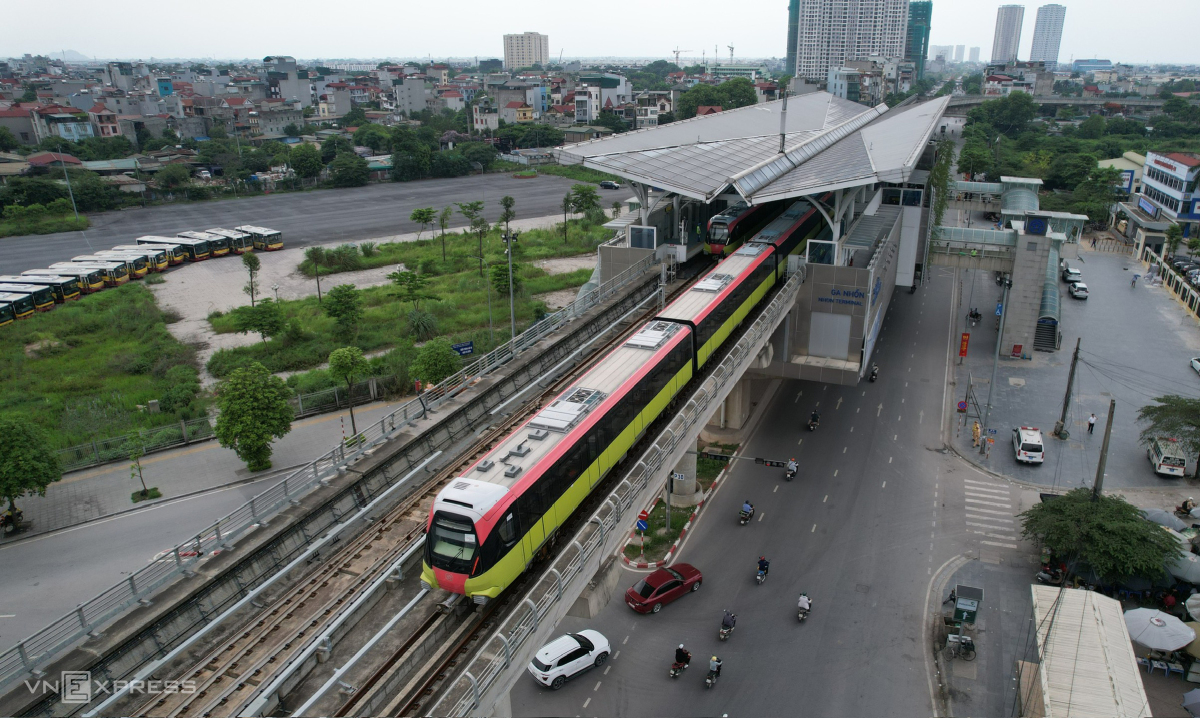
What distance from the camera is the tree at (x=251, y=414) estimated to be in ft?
90.4

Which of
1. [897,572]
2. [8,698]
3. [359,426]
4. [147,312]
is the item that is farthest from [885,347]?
[147,312]

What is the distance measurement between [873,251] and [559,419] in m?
A: 24.8

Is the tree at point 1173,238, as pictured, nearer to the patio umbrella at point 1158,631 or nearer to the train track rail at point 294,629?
the patio umbrella at point 1158,631

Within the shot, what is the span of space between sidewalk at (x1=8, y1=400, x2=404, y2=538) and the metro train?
16.5 metres

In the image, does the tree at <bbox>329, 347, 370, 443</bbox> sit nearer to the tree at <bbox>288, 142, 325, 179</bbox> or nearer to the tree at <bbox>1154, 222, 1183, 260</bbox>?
the tree at <bbox>1154, 222, 1183, 260</bbox>

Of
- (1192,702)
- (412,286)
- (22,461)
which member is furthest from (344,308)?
(1192,702)

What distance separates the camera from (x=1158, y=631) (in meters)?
19.8

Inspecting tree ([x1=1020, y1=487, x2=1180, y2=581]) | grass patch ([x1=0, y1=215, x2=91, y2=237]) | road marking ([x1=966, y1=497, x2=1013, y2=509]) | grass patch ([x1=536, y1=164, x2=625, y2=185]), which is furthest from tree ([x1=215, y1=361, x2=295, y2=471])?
grass patch ([x1=536, y1=164, x2=625, y2=185])

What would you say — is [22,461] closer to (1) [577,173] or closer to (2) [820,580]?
(2) [820,580]

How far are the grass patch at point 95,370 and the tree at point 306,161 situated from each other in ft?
165

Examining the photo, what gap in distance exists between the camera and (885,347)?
1740 inches

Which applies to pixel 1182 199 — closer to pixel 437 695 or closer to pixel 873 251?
pixel 873 251

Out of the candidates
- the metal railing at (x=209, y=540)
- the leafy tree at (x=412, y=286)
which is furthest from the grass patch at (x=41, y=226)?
the metal railing at (x=209, y=540)

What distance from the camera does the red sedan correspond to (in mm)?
22066
